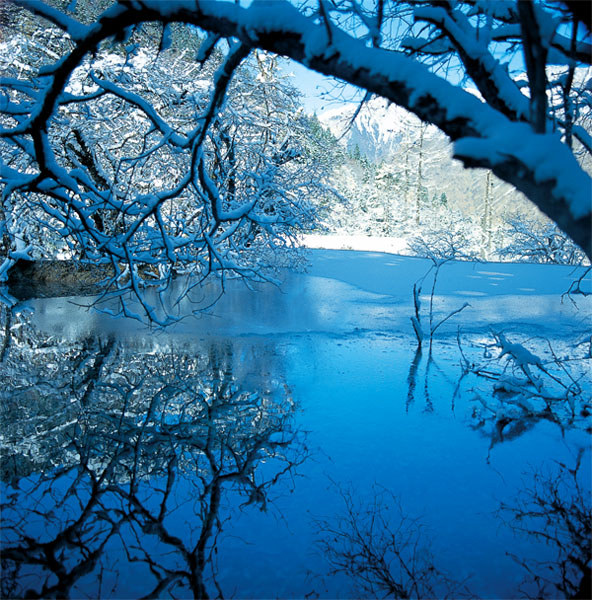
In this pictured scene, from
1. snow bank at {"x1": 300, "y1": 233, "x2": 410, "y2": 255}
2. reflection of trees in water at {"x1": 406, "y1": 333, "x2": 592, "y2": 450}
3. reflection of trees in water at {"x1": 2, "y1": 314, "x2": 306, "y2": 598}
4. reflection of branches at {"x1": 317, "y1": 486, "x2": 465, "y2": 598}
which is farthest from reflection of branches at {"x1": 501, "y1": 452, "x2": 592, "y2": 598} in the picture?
snow bank at {"x1": 300, "y1": 233, "x2": 410, "y2": 255}

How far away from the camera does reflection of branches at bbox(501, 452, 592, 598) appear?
291 cm

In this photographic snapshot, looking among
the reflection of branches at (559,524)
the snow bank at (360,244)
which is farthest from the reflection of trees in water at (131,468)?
the snow bank at (360,244)

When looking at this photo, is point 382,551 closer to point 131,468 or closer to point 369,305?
point 131,468

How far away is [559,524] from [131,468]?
3.20 metres

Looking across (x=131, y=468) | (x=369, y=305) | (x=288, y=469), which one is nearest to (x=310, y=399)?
(x=288, y=469)

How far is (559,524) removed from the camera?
3.47m

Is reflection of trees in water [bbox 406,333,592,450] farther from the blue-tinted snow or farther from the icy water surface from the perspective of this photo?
the blue-tinted snow

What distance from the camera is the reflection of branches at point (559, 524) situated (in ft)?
9.54

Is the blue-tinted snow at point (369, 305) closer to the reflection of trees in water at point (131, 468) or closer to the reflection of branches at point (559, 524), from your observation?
the reflection of trees in water at point (131, 468)

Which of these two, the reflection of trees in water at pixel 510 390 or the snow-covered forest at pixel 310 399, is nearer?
the snow-covered forest at pixel 310 399

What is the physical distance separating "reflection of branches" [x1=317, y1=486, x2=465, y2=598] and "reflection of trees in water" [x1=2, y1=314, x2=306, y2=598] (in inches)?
24.7

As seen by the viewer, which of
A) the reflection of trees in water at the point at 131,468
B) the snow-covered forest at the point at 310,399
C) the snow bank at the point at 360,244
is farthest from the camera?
the snow bank at the point at 360,244

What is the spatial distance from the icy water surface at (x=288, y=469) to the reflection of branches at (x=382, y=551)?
1cm

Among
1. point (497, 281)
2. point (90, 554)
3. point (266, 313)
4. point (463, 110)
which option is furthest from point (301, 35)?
point (497, 281)
